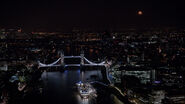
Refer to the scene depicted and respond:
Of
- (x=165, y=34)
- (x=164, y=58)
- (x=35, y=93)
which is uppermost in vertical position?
(x=165, y=34)

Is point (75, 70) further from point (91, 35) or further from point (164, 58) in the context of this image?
point (91, 35)

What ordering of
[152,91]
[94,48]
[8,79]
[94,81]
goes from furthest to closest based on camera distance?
[94,48], [94,81], [8,79], [152,91]

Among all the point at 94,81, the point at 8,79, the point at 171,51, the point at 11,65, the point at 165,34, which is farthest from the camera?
the point at 165,34

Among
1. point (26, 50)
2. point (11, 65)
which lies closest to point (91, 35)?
point (26, 50)

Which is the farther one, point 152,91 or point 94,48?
point 94,48

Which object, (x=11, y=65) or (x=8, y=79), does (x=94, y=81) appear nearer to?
(x=8, y=79)

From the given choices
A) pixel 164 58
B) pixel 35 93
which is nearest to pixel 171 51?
pixel 164 58

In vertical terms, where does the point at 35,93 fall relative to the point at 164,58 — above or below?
below
